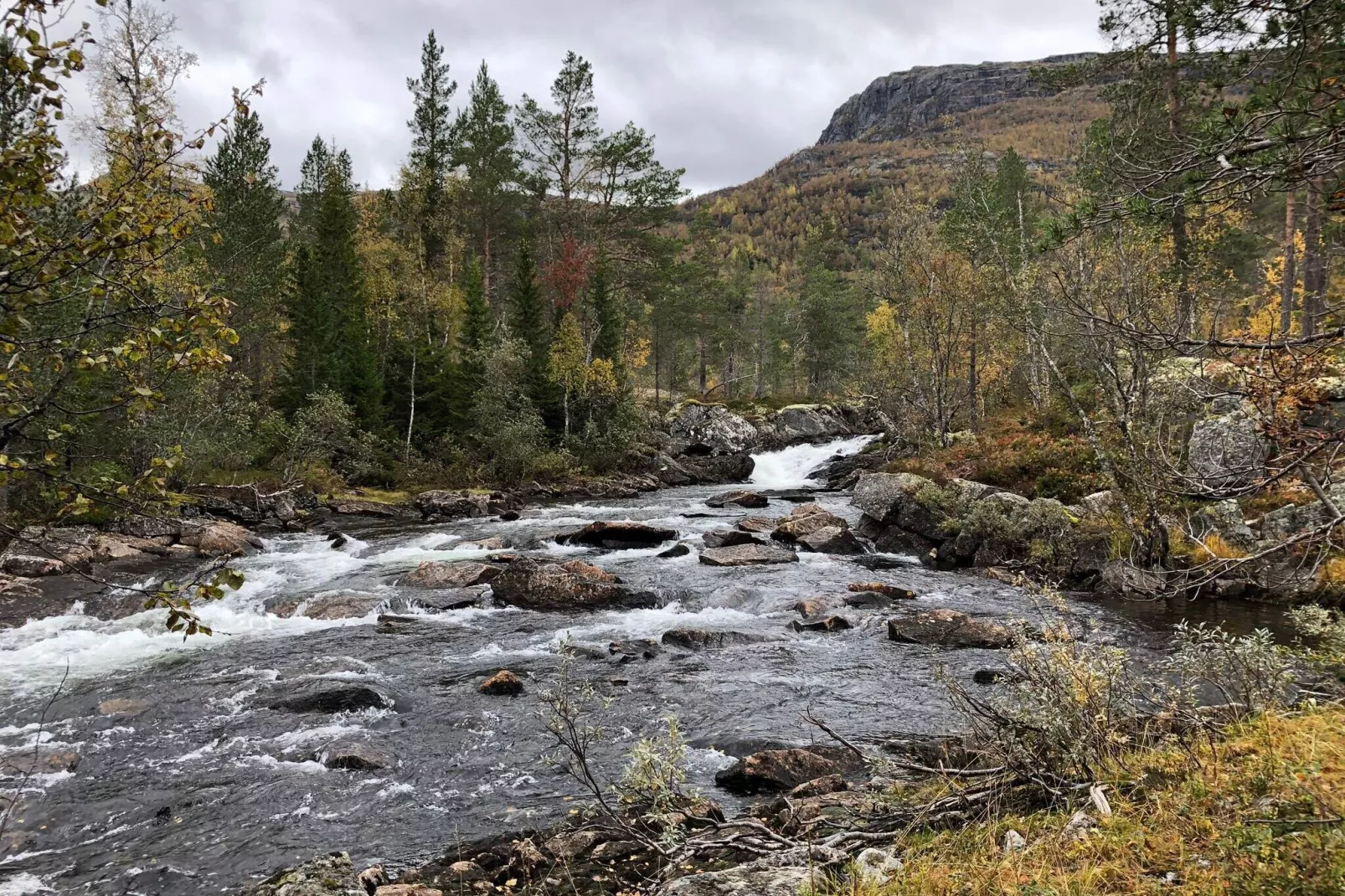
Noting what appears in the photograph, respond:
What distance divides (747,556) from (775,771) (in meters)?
11.3

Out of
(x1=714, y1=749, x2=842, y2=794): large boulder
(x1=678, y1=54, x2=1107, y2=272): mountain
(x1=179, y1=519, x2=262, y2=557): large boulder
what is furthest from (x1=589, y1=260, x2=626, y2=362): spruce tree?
(x1=678, y1=54, x2=1107, y2=272): mountain

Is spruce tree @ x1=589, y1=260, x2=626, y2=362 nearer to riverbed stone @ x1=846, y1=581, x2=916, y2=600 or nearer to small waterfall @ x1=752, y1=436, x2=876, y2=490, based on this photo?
small waterfall @ x1=752, y1=436, x2=876, y2=490

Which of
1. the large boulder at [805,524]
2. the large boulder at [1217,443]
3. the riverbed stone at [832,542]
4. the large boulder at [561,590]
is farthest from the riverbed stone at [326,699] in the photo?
the large boulder at [1217,443]

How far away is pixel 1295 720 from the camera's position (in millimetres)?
5059

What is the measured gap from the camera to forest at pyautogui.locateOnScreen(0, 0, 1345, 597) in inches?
136

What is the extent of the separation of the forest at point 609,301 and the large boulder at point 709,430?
75.1 inches

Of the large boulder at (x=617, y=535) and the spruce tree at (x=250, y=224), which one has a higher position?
the spruce tree at (x=250, y=224)

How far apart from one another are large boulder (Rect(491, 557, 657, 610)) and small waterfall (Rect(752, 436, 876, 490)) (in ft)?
71.0

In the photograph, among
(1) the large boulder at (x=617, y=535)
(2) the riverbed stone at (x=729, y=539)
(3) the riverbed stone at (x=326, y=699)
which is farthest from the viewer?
(1) the large boulder at (x=617, y=535)

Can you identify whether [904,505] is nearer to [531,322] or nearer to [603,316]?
[603,316]

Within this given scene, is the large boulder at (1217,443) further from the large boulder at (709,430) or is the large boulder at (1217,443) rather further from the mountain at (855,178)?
the mountain at (855,178)

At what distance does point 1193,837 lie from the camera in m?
3.88

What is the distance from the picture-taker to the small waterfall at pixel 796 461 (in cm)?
3928

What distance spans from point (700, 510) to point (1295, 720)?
23318mm
